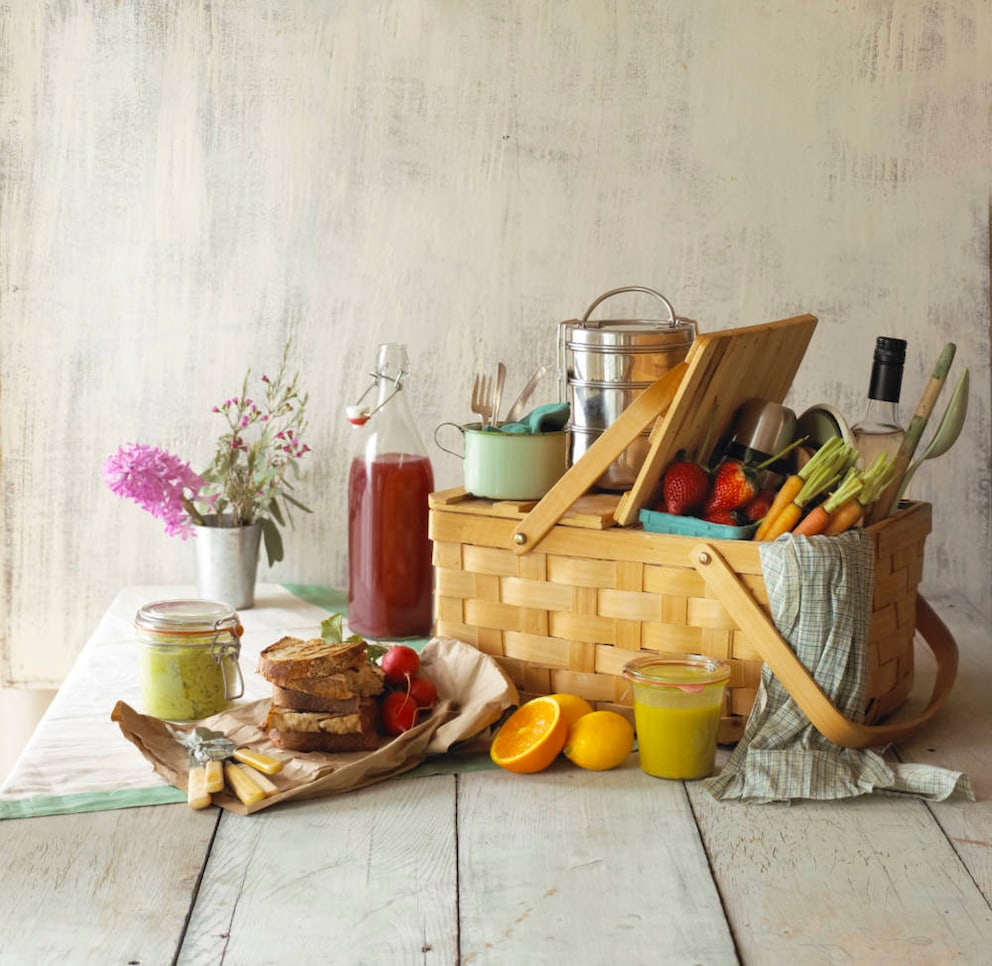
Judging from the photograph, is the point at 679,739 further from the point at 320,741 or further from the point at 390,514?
the point at 390,514

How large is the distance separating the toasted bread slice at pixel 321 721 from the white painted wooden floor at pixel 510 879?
6 centimetres

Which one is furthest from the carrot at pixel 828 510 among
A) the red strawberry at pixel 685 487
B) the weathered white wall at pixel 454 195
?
the weathered white wall at pixel 454 195

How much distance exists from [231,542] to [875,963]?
3.47ft

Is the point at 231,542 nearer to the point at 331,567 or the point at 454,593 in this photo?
the point at 331,567

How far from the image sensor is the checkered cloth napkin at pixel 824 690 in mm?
Answer: 1116

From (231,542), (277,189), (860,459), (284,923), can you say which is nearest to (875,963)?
(284,923)

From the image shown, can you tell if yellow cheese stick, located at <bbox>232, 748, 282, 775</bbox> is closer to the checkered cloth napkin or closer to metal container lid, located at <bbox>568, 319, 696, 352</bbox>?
the checkered cloth napkin

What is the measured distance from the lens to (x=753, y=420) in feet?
4.24

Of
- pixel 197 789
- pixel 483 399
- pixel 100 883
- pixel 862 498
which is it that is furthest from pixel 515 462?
pixel 100 883

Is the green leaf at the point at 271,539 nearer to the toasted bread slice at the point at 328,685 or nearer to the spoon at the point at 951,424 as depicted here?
the toasted bread slice at the point at 328,685

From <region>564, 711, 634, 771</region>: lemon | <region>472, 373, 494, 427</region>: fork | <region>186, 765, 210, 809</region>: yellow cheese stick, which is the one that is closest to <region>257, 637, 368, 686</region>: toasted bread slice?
<region>186, 765, 210, 809</region>: yellow cheese stick

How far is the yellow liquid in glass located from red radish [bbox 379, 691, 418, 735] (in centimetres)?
21

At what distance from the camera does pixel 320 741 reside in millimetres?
1157

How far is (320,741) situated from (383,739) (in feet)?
0.22
